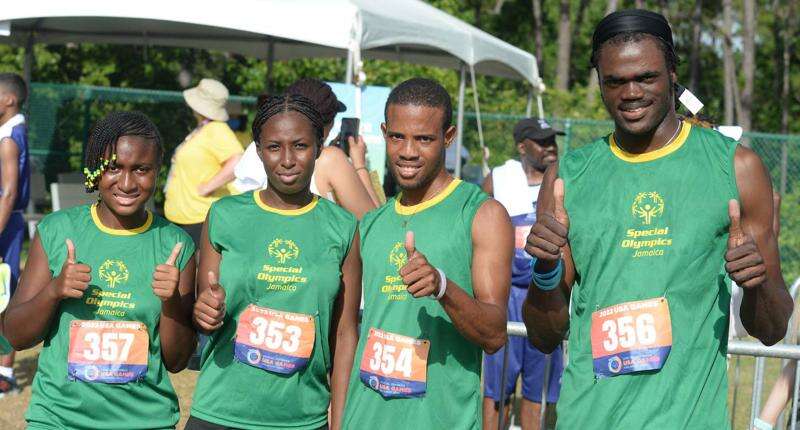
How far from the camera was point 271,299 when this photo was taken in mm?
3686

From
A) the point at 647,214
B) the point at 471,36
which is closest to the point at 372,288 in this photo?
the point at 647,214

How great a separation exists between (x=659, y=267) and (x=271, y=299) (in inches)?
51.8

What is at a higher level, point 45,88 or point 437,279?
point 45,88

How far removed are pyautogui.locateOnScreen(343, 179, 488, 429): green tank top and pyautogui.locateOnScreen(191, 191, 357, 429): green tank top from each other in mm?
217

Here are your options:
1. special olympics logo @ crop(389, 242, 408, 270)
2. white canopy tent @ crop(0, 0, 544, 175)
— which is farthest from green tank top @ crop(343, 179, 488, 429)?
white canopy tent @ crop(0, 0, 544, 175)

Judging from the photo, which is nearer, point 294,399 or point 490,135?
point 294,399

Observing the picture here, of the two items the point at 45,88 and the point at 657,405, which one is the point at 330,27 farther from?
the point at 45,88

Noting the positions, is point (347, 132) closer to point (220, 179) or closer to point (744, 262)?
point (220, 179)

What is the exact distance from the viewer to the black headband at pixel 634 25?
3.10m

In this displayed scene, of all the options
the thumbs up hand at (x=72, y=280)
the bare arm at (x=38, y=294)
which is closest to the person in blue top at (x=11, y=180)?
the bare arm at (x=38, y=294)

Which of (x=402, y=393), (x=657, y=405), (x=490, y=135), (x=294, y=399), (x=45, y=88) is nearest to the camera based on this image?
(x=657, y=405)

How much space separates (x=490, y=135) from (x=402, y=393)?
13.0 m

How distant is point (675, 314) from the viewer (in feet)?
10.0

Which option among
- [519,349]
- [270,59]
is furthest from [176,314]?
[270,59]
